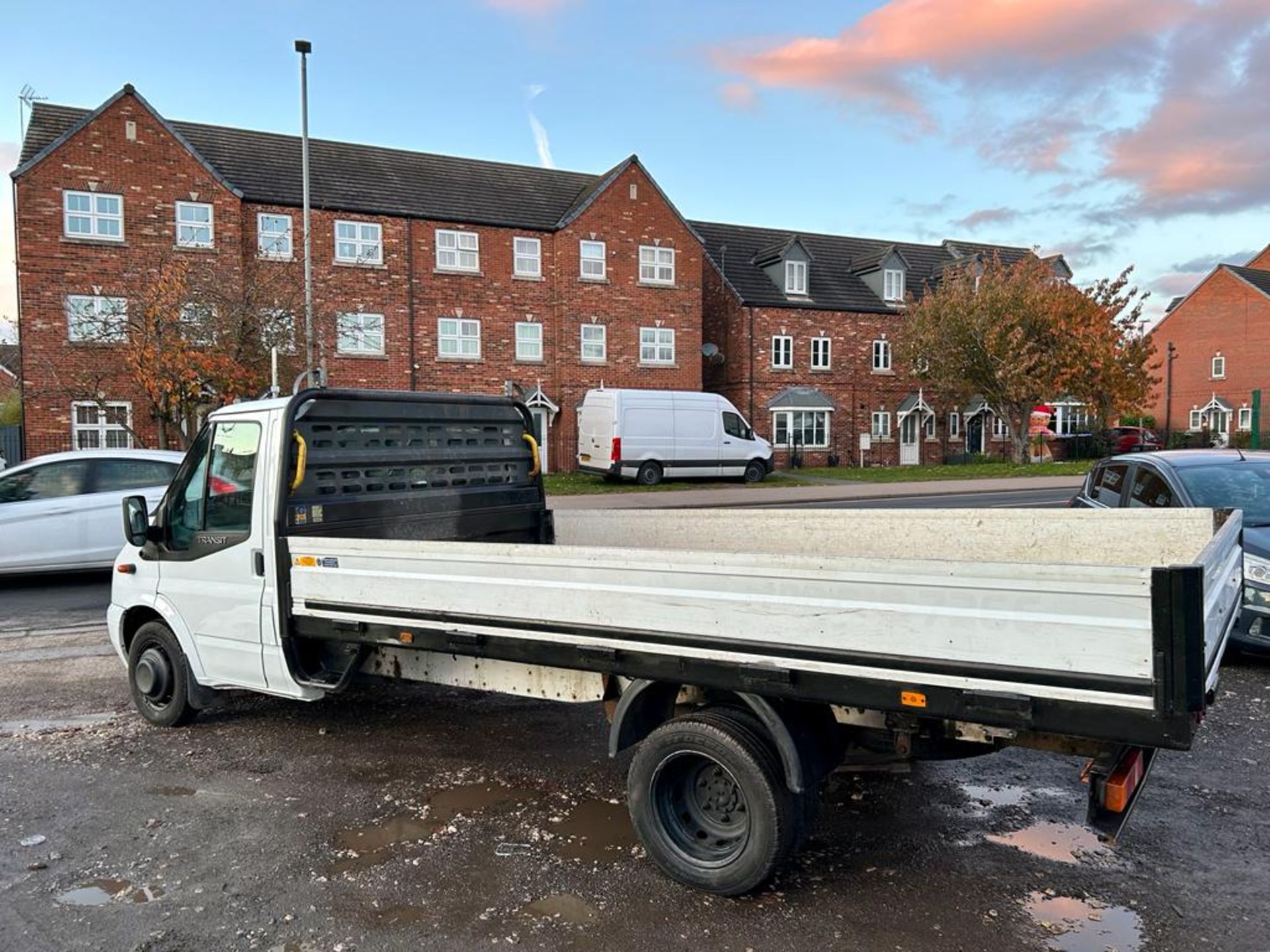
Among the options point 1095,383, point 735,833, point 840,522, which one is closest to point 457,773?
point 735,833

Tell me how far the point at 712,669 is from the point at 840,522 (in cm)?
230

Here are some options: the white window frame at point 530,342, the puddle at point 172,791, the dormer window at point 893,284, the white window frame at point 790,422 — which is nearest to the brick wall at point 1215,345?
the dormer window at point 893,284

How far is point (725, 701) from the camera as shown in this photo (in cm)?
357

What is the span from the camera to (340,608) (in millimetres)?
4457

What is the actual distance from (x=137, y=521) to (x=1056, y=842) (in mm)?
5360

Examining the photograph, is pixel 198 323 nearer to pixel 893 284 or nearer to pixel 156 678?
pixel 156 678

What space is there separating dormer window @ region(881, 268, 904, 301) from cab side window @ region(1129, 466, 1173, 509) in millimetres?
32139

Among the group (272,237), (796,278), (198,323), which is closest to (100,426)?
(272,237)

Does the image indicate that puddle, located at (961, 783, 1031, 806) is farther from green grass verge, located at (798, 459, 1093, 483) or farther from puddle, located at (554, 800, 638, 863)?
green grass verge, located at (798, 459, 1093, 483)

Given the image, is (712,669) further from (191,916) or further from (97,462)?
(97,462)

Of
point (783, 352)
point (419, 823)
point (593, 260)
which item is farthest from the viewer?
point (783, 352)

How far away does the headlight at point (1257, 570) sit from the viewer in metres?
6.15

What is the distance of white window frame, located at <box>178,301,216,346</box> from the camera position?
57.8 feet

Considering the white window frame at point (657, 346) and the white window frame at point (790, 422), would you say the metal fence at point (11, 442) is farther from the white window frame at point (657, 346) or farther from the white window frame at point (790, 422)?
the white window frame at point (790, 422)
